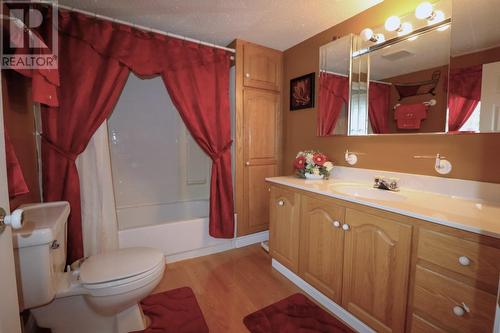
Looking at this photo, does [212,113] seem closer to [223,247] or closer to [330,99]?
[330,99]

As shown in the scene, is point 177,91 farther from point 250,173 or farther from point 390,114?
→ point 390,114

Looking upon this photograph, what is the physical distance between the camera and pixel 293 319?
4.97 feet

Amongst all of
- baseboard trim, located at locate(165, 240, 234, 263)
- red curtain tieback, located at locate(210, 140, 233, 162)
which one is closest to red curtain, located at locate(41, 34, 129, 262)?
baseboard trim, located at locate(165, 240, 234, 263)

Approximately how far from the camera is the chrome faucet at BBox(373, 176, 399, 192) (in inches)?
62.9

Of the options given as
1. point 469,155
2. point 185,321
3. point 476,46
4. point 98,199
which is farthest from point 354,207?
point 98,199

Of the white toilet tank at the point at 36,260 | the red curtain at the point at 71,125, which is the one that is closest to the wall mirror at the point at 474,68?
the white toilet tank at the point at 36,260

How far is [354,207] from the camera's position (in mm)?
1356

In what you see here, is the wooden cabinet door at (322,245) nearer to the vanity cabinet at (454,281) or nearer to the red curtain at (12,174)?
the vanity cabinet at (454,281)

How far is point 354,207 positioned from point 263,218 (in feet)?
4.83

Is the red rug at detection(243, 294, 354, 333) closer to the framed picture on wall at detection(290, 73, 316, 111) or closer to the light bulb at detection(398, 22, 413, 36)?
the framed picture on wall at detection(290, 73, 316, 111)

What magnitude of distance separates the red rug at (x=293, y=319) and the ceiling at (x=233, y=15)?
2204 millimetres

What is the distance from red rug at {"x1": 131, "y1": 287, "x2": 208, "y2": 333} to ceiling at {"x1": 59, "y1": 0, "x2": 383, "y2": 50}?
7.15 feet

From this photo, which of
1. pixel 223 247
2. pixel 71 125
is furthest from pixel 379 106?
pixel 71 125

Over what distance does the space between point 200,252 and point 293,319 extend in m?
1.18
